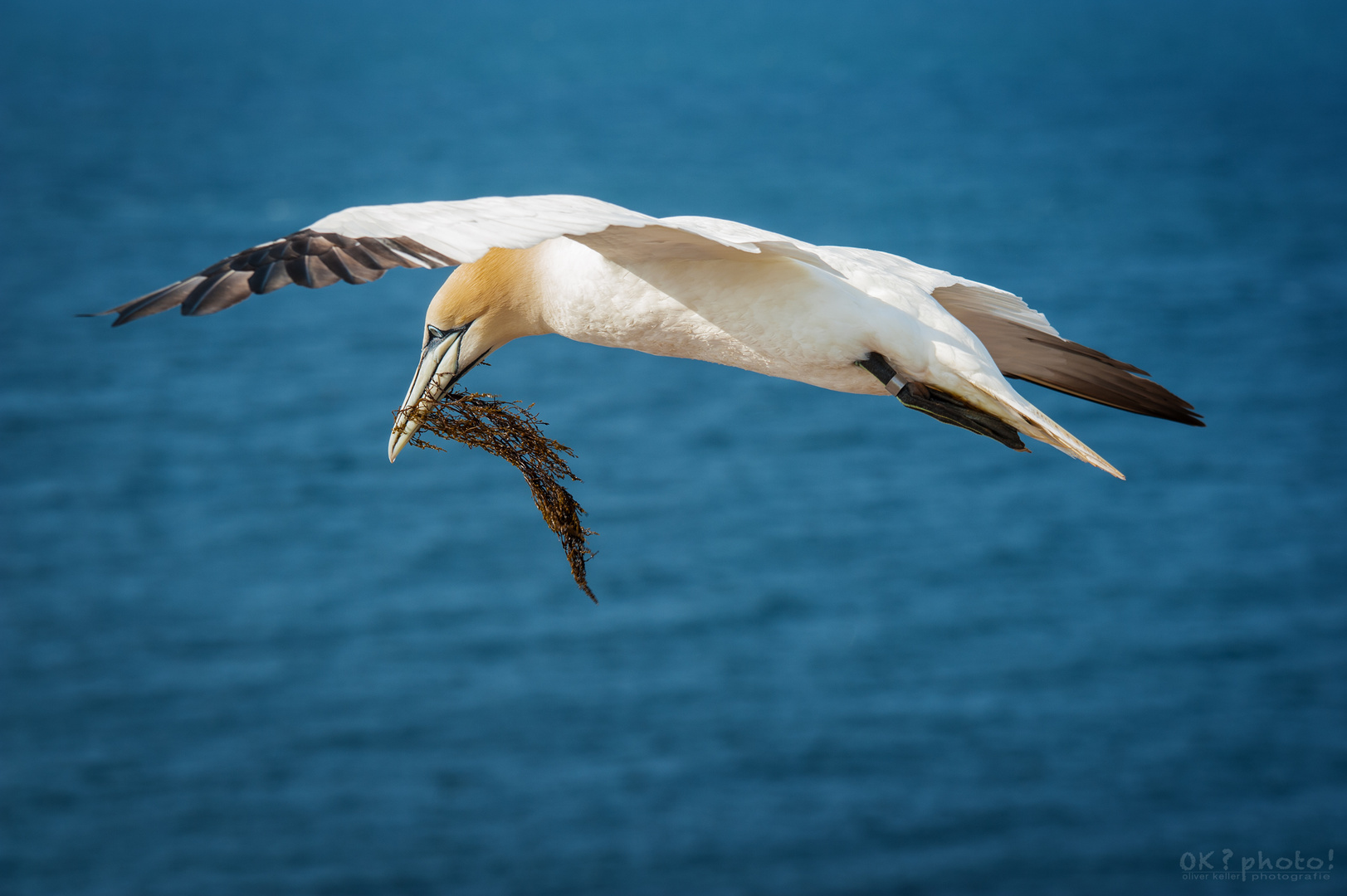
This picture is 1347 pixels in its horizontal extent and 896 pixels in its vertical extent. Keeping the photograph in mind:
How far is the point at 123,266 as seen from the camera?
60094mm

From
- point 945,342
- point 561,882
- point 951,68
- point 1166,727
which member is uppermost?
point 951,68

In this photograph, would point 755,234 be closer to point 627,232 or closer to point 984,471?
point 627,232

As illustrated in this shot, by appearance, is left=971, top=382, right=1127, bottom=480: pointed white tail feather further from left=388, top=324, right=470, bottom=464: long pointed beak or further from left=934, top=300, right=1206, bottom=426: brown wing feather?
left=388, top=324, right=470, bottom=464: long pointed beak

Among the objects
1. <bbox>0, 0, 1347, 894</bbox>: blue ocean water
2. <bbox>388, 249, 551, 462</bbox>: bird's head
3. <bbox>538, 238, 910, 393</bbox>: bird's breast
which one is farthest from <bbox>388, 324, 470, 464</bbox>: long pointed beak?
<bbox>0, 0, 1347, 894</bbox>: blue ocean water

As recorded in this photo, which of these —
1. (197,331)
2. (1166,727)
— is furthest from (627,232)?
(197,331)

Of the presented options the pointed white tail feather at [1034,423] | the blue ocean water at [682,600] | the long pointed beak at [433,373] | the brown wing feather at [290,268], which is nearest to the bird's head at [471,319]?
the long pointed beak at [433,373]

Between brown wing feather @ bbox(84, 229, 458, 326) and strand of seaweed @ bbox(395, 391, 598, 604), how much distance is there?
0.70m

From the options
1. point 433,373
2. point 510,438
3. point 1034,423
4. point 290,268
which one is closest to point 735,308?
point 510,438

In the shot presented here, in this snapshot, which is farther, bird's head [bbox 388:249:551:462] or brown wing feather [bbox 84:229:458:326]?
bird's head [bbox 388:249:551:462]

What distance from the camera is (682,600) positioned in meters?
36.7

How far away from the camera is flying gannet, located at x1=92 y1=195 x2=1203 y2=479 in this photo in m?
3.74

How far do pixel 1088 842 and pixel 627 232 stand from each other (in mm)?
30649

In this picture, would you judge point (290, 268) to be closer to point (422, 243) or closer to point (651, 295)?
point (422, 243)

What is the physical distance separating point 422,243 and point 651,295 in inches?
32.0
